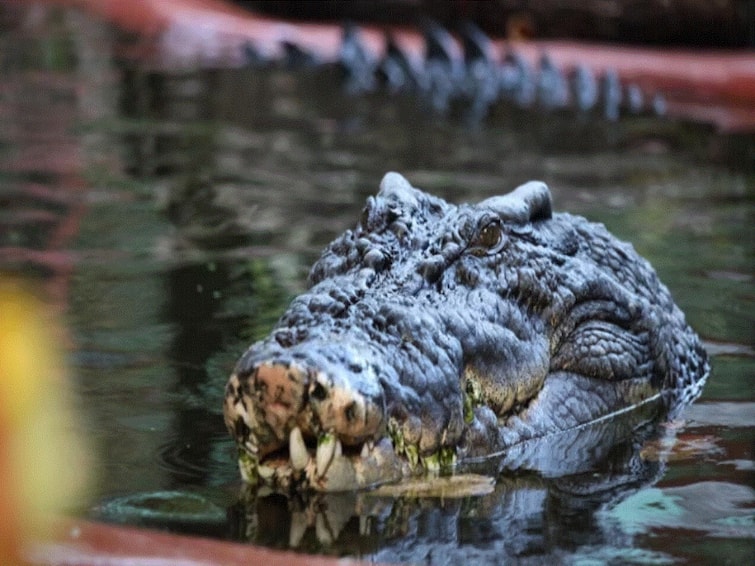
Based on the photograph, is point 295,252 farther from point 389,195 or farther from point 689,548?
point 689,548

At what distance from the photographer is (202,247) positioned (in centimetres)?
682

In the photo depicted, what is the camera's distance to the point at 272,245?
6.89 metres

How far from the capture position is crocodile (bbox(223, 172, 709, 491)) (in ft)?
10.8

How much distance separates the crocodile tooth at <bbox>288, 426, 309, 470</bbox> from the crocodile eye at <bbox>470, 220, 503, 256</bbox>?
93cm

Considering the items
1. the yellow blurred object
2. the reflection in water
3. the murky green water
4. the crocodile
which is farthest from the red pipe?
the reflection in water

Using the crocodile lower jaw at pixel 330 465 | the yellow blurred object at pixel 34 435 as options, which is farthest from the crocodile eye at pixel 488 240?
the yellow blurred object at pixel 34 435

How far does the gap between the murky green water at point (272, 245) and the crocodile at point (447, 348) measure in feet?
0.44

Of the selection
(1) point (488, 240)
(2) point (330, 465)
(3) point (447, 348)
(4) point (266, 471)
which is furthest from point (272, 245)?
(2) point (330, 465)

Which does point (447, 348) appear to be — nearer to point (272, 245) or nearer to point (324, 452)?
point (324, 452)

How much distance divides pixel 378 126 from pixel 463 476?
7560 mm

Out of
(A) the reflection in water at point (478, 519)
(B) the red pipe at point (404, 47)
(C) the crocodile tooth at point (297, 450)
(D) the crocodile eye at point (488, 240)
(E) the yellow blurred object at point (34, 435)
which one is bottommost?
(A) the reflection in water at point (478, 519)

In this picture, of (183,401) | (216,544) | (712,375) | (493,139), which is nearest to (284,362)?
(216,544)

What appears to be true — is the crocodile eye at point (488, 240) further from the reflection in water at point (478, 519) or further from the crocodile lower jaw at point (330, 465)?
the crocodile lower jaw at point (330, 465)

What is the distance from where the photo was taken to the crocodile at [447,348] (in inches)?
130
